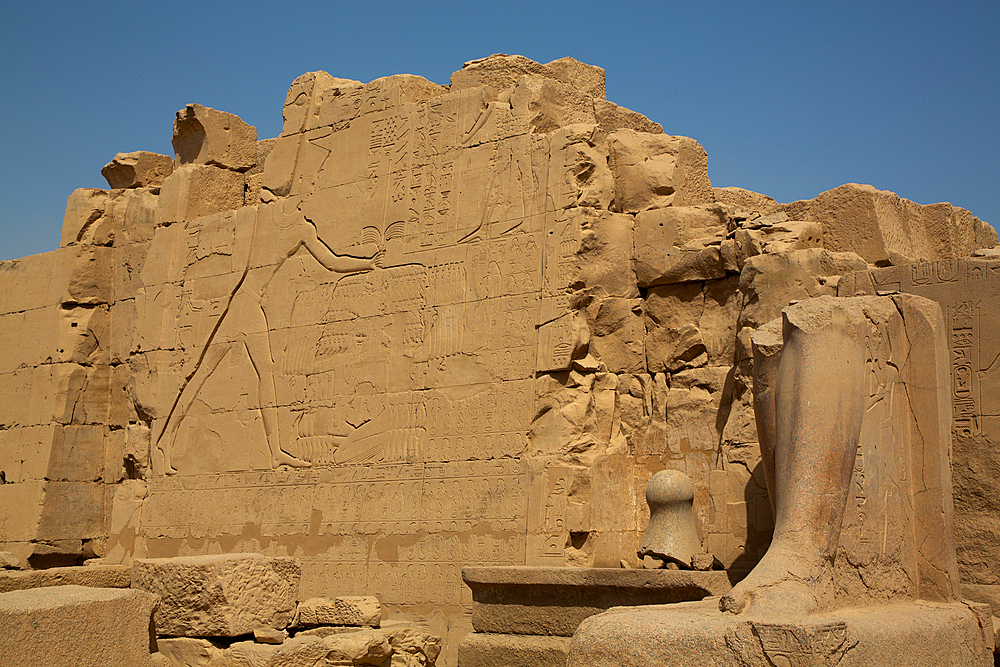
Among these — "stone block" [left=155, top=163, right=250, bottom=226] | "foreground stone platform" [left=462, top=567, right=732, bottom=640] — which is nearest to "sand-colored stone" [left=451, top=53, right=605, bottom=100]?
"stone block" [left=155, top=163, right=250, bottom=226]

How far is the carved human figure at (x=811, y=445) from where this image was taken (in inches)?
128

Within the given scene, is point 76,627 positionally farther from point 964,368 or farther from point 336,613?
point 964,368

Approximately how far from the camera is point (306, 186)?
25.9ft

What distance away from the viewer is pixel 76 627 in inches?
151

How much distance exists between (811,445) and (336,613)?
9.78 feet

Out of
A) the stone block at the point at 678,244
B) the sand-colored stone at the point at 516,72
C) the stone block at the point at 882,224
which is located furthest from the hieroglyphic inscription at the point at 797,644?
the sand-colored stone at the point at 516,72

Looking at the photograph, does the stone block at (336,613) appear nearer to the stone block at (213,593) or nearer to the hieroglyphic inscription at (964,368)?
the stone block at (213,593)

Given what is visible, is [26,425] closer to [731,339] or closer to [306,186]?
[306,186]

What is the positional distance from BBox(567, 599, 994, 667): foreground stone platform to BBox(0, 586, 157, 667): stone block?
6.33 feet

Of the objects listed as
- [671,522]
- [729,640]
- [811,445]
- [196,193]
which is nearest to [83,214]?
[196,193]

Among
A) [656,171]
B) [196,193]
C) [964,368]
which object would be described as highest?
[196,193]

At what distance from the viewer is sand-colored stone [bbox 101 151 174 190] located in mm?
9570

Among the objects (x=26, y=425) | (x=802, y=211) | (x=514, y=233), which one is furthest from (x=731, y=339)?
(x=26, y=425)

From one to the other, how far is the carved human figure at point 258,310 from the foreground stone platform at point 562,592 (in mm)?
2612
